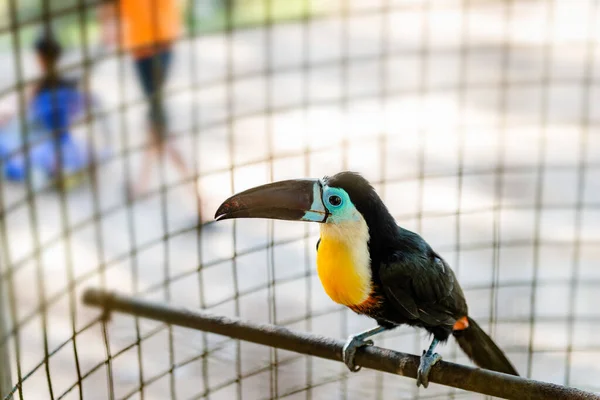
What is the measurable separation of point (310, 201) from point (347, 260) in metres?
0.09

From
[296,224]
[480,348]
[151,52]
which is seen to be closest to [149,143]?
[151,52]

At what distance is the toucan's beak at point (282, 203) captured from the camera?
119 cm

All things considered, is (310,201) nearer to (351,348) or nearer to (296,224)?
(351,348)

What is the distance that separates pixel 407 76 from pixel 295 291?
1.58 metres

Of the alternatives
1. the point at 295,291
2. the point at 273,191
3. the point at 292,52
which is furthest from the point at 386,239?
the point at 292,52

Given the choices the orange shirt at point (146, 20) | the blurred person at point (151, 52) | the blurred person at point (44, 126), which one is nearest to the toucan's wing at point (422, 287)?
the blurred person at point (151, 52)

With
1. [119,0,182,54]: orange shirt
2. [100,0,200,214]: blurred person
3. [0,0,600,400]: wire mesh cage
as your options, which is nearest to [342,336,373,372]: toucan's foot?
[0,0,600,400]: wire mesh cage

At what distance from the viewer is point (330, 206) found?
1.21 m

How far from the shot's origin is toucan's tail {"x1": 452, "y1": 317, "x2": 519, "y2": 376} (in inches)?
53.2

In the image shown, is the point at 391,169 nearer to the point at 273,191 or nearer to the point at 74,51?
the point at 74,51

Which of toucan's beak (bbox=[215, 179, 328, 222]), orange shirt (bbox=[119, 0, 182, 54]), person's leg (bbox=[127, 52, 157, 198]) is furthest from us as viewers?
person's leg (bbox=[127, 52, 157, 198])

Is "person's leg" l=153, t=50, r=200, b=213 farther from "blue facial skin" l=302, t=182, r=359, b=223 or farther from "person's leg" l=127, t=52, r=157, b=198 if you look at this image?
"blue facial skin" l=302, t=182, r=359, b=223

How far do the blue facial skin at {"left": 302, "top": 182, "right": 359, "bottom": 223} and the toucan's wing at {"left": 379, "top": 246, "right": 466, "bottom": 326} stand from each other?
93 millimetres

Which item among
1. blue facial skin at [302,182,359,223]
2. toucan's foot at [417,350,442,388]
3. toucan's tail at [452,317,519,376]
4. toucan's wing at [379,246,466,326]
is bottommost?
toucan's tail at [452,317,519,376]
